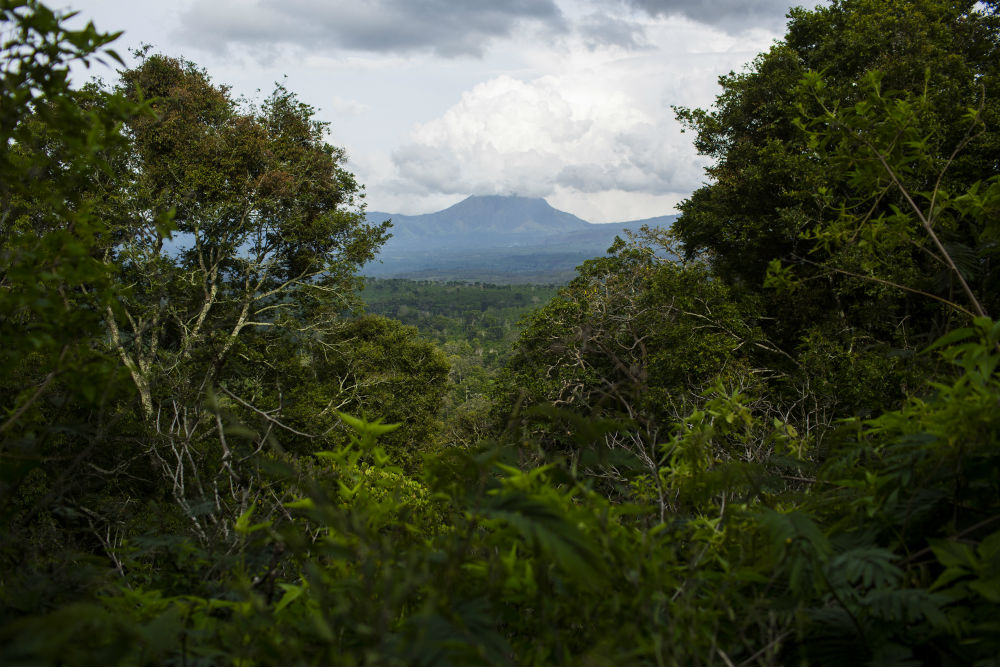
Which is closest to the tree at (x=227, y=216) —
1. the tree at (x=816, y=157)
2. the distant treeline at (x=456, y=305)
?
the tree at (x=816, y=157)

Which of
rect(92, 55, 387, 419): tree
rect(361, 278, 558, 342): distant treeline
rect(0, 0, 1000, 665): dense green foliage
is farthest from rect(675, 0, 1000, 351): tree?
rect(361, 278, 558, 342): distant treeline

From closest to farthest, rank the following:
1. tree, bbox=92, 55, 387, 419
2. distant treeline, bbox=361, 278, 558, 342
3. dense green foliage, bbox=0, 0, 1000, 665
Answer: dense green foliage, bbox=0, 0, 1000, 665
tree, bbox=92, 55, 387, 419
distant treeline, bbox=361, 278, 558, 342

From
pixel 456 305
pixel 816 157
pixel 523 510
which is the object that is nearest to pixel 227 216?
pixel 816 157

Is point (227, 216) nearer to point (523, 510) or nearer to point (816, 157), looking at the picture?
point (816, 157)

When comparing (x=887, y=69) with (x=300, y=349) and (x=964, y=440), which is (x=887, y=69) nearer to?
(x=964, y=440)

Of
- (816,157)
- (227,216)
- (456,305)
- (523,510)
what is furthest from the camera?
(456,305)

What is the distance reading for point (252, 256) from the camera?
1750cm

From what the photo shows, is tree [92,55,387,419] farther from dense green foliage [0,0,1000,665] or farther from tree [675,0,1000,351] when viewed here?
dense green foliage [0,0,1000,665]

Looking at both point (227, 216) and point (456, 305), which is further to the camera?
point (456, 305)

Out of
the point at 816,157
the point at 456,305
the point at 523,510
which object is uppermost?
the point at 816,157

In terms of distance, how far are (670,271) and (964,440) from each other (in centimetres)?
1463

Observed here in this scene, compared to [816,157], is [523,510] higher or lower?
lower

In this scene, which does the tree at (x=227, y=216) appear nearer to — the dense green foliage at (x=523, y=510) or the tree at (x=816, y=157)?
the tree at (x=816, y=157)

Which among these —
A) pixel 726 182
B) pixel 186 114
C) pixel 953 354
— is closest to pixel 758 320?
pixel 726 182
